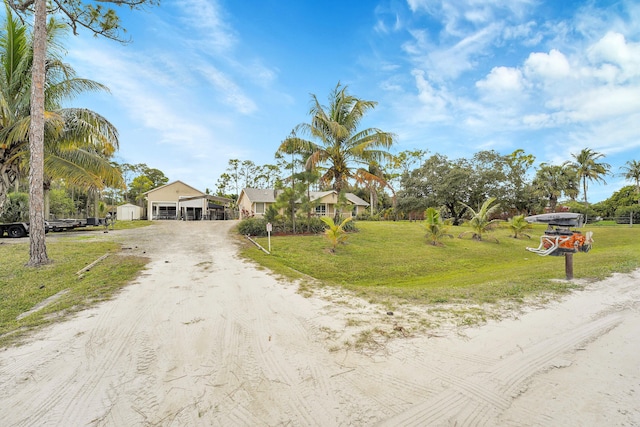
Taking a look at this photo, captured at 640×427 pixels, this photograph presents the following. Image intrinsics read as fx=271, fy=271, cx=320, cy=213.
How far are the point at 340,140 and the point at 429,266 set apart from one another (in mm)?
8435

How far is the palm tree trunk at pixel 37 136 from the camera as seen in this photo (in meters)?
7.09

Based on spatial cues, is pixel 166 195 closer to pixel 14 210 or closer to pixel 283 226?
pixel 14 210

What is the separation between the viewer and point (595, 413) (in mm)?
1996

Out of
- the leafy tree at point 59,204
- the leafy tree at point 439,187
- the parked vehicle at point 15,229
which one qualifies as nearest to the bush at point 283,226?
the parked vehicle at point 15,229

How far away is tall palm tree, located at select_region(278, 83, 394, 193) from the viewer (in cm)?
1480

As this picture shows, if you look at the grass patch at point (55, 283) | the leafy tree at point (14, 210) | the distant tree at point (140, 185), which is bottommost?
the grass patch at point (55, 283)

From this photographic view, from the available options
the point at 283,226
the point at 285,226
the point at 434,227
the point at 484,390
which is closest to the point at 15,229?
Result: the point at 283,226

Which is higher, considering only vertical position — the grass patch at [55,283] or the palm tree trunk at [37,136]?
the palm tree trunk at [37,136]

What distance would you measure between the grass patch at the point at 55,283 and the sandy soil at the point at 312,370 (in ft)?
1.76

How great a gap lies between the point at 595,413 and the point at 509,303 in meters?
2.66

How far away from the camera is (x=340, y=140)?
595 inches

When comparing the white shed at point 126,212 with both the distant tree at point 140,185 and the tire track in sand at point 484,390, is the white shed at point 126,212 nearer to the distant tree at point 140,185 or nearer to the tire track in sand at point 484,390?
the distant tree at point 140,185

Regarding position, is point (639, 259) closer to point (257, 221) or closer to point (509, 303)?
point (509, 303)

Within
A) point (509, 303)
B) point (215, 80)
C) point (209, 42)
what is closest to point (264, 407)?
point (509, 303)
